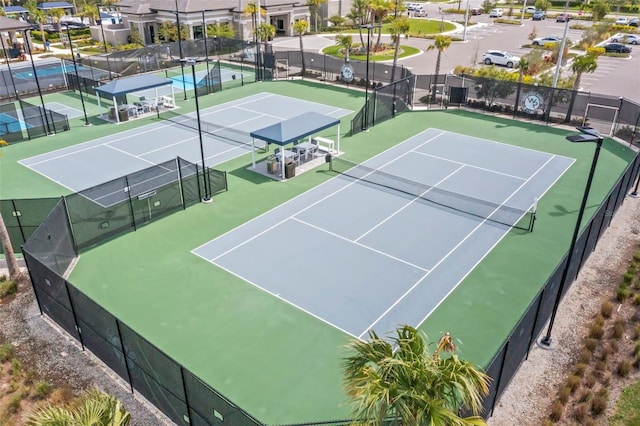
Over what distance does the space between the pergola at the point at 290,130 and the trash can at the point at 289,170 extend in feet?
0.79

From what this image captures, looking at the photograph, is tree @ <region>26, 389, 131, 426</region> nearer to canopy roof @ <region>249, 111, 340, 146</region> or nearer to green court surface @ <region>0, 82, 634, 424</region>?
green court surface @ <region>0, 82, 634, 424</region>

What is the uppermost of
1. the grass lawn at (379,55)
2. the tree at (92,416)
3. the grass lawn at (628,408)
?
the tree at (92,416)

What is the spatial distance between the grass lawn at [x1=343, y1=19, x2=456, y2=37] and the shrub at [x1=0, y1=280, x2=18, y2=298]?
55.4 meters

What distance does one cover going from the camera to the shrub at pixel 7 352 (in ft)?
43.2

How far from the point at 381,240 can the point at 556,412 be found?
818 cm

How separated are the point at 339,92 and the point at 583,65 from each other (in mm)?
15505

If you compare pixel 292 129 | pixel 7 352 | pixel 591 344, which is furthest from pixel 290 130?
pixel 591 344

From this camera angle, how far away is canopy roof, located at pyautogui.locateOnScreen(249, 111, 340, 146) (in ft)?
73.2

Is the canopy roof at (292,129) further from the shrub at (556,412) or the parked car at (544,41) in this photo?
the parked car at (544,41)

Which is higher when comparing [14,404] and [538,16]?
[538,16]

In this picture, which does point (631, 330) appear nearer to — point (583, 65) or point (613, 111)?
point (613, 111)

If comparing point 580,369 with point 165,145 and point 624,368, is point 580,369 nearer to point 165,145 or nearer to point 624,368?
point 624,368

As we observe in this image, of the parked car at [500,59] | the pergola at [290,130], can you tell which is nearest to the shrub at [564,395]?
the pergola at [290,130]

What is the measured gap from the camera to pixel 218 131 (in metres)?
28.7
